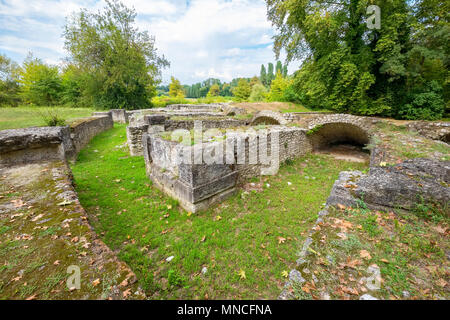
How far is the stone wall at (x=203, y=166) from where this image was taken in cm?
378

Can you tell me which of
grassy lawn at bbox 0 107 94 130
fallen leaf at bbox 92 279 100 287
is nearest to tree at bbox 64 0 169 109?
grassy lawn at bbox 0 107 94 130

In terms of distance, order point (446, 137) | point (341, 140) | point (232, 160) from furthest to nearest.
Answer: point (341, 140), point (446, 137), point (232, 160)

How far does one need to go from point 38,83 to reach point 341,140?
32.6 meters

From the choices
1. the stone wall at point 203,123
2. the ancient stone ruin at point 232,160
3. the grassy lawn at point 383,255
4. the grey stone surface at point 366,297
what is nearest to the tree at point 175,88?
the stone wall at point 203,123

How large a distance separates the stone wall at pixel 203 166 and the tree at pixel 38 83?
26868 millimetres

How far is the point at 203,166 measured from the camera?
3.86 metres

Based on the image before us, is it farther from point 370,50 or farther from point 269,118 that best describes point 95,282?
point 370,50

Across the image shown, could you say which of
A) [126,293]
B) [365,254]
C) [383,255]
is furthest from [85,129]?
[383,255]

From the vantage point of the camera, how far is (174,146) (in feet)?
13.3

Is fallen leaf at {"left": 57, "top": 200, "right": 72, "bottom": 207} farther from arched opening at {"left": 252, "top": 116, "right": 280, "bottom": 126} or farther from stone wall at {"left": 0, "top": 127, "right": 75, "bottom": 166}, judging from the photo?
arched opening at {"left": 252, "top": 116, "right": 280, "bottom": 126}

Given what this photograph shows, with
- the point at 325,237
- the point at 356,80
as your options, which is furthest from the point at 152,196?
the point at 356,80

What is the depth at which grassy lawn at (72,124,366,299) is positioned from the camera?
2.54 meters

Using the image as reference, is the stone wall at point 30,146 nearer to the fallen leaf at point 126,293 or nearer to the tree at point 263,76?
the fallen leaf at point 126,293
